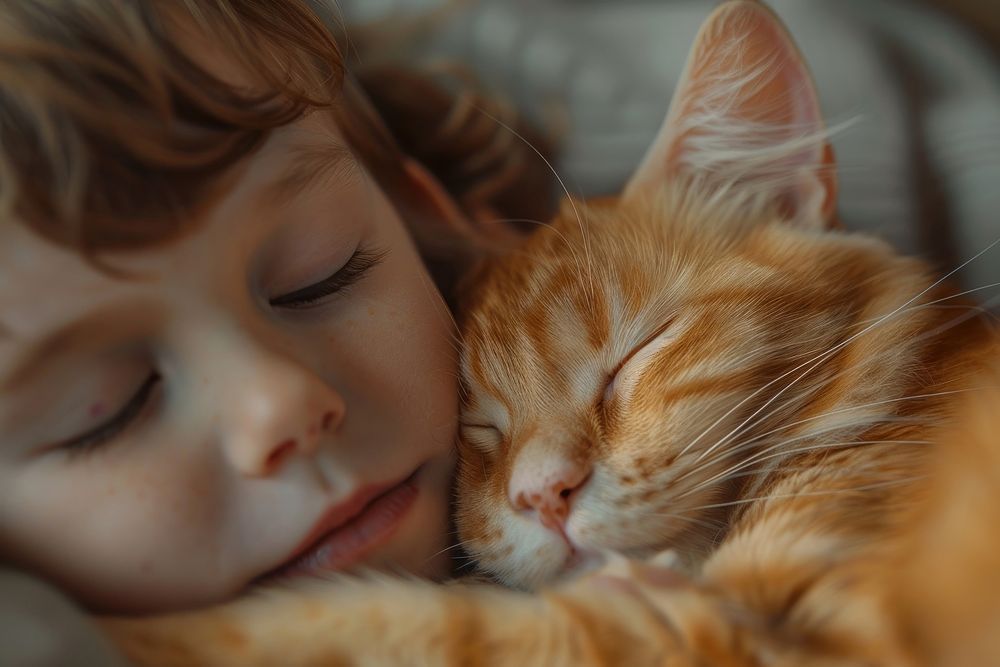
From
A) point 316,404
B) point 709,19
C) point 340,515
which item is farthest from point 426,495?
point 709,19

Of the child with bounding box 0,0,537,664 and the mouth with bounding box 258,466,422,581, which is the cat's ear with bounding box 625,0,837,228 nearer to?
the child with bounding box 0,0,537,664

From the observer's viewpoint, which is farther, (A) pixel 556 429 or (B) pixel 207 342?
(A) pixel 556 429

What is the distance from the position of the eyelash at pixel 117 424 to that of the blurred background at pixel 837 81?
4.10 feet

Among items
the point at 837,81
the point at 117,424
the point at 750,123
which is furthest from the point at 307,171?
the point at 837,81

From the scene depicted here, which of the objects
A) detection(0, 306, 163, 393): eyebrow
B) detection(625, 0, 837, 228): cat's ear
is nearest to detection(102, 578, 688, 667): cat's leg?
detection(0, 306, 163, 393): eyebrow

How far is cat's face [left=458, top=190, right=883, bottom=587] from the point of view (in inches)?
40.4

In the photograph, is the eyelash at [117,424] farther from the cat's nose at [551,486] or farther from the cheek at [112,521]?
the cat's nose at [551,486]

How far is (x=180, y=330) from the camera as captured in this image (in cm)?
88

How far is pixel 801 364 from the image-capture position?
107 centimetres

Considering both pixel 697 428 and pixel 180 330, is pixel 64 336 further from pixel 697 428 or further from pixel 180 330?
pixel 697 428

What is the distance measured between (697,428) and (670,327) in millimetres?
159

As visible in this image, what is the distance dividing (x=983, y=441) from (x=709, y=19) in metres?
0.67

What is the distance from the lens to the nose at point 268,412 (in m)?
0.88

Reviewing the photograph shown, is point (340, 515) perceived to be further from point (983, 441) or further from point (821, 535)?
point (983, 441)
